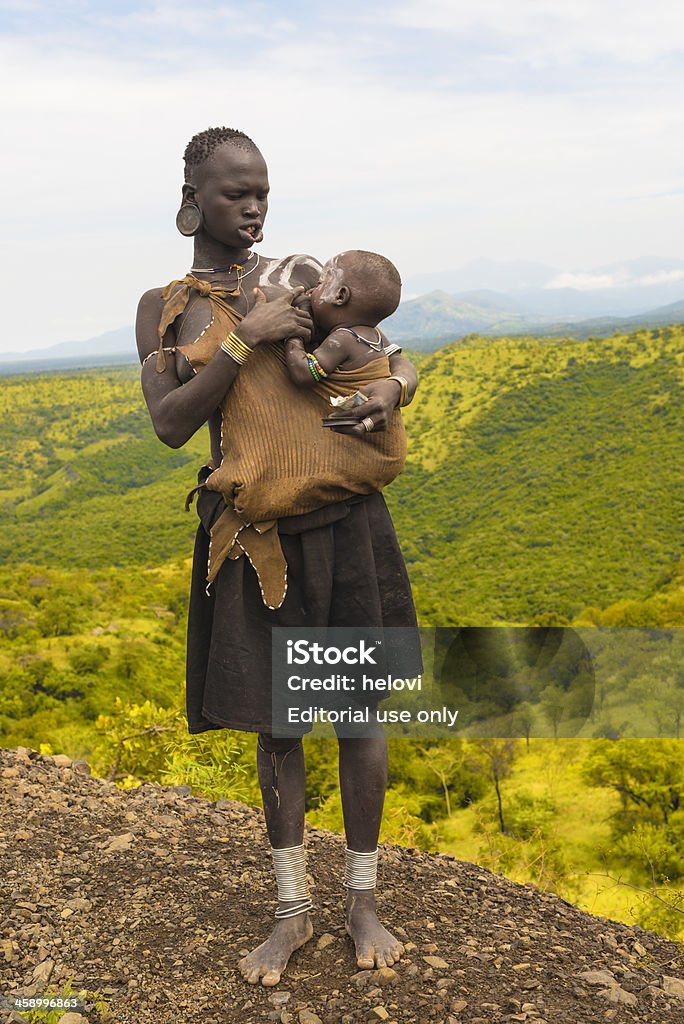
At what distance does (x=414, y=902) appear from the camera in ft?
10.6

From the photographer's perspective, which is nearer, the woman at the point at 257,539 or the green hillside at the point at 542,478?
the woman at the point at 257,539

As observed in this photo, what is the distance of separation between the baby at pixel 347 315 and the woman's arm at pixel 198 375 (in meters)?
0.06

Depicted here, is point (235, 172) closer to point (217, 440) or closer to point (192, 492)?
point (217, 440)

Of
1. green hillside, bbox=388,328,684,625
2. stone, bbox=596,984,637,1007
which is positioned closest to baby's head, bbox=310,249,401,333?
stone, bbox=596,984,637,1007

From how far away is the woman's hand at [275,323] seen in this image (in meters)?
2.28

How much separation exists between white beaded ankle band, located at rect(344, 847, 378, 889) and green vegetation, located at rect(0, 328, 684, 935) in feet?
6.56

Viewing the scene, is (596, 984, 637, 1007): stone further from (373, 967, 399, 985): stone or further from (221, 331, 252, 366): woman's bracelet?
(221, 331, 252, 366): woman's bracelet

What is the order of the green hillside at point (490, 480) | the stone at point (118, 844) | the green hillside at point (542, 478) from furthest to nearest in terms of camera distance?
the green hillside at point (490, 480) → the green hillside at point (542, 478) → the stone at point (118, 844)

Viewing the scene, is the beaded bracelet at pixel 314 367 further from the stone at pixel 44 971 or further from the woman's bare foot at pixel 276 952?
the stone at pixel 44 971

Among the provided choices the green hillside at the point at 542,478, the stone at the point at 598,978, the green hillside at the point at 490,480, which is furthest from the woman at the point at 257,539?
the green hillside at the point at 490,480

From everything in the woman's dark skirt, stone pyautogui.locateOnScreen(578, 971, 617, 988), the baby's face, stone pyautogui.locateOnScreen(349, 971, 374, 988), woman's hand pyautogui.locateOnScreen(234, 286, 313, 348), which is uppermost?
the baby's face

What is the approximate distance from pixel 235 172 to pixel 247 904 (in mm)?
2406

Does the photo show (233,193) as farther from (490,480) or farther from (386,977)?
(490,480)

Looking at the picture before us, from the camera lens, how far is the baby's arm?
232cm
